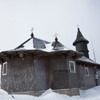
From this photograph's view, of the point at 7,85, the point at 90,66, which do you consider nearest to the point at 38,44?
the point at 7,85

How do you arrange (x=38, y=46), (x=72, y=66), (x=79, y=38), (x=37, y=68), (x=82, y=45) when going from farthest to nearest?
(x=79, y=38) → (x=82, y=45) → (x=72, y=66) → (x=38, y=46) → (x=37, y=68)

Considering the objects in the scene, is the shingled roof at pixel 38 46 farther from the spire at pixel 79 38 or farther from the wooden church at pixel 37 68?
the spire at pixel 79 38

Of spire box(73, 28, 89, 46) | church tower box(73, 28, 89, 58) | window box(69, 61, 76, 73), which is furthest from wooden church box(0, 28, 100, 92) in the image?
spire box(73, 28, 89, 46)

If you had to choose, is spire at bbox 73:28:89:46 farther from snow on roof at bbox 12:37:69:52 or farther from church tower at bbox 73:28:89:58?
snow on roof at bbox 12:37:69:52

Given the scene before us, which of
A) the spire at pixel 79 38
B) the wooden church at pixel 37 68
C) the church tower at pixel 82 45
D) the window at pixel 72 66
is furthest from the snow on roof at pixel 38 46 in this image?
the spire at pixel 79 38

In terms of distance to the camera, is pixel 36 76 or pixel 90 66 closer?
pixel 36 76

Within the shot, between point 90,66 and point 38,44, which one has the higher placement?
point 38,44

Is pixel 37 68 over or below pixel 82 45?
below

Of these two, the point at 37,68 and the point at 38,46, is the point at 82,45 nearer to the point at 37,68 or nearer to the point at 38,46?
the point at 38,46

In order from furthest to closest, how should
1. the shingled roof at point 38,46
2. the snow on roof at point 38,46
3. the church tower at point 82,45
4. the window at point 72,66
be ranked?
the church tower at point 82,45 → the window at point 72,66 → the shingled roof at point 38,46 → the snow on roof at point 38,46

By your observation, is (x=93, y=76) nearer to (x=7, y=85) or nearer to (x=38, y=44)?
(x=38, y=44)

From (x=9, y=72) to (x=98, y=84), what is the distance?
14261 millimetres

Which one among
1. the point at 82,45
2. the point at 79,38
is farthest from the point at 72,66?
the point at 79,38

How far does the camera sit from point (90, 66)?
25.7m
